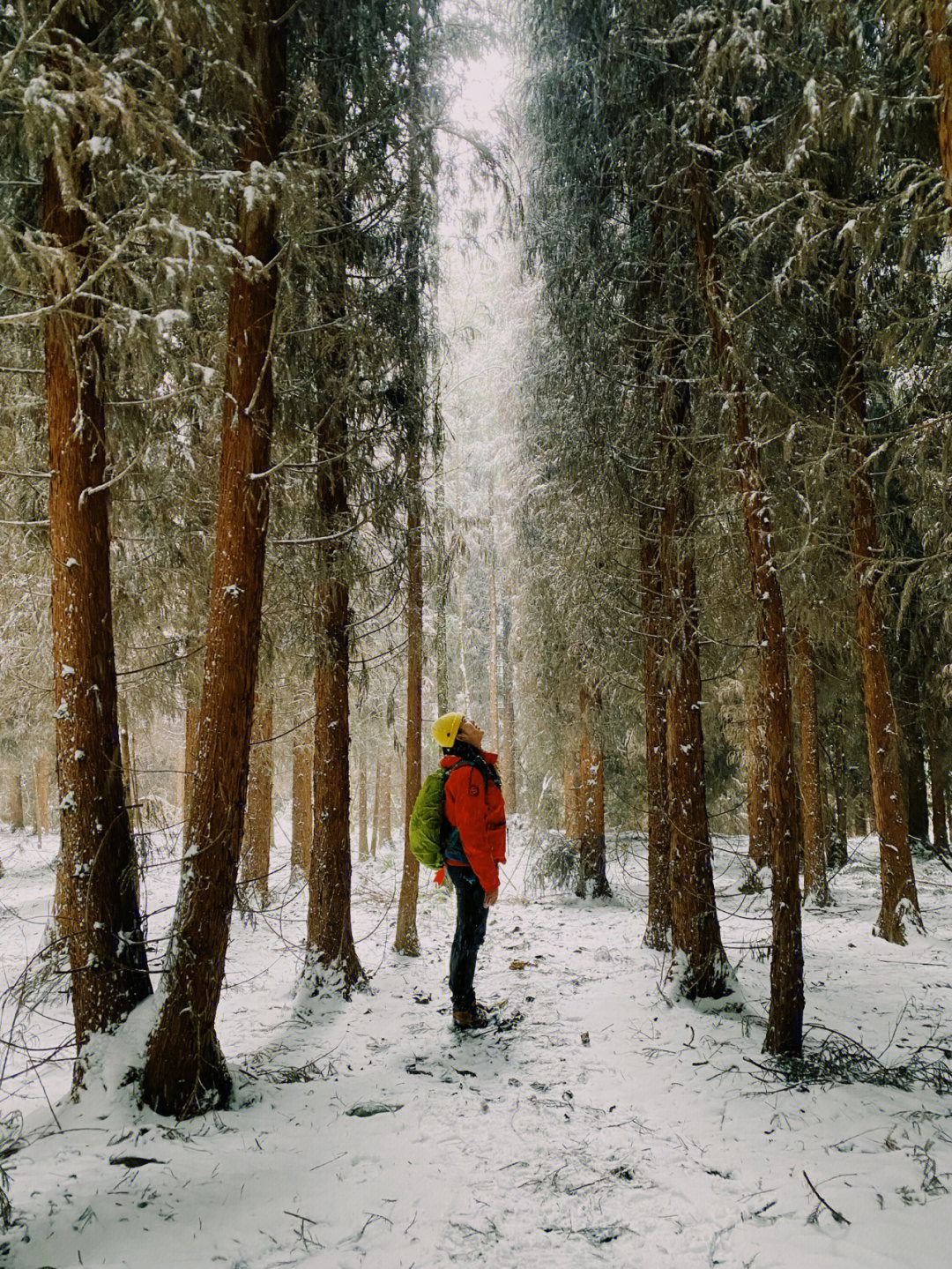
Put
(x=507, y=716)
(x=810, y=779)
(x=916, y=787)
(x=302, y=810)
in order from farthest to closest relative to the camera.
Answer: (x=507, y=716)
(x=916, y=787)
(x=302, y=810)
(x=810, y=779)

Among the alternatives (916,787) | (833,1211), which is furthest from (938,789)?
(833,1211)

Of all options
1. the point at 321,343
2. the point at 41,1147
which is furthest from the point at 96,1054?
the point at 321,343

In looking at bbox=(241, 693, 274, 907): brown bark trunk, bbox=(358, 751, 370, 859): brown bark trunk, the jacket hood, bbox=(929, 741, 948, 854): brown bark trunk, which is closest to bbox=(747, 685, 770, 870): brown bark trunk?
bbox=(929, 741, 948, 854): brown bark trunk

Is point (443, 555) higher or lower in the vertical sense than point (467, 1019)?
higher

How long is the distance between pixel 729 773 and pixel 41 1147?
46.3 feet

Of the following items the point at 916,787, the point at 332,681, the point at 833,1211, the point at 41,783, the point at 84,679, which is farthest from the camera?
the point at 41,783

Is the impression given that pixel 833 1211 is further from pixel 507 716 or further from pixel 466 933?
pixel 507 716

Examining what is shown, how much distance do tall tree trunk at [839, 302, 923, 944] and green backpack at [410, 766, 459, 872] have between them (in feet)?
18.0

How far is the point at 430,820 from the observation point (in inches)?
205

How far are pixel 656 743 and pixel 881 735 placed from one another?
2774mm

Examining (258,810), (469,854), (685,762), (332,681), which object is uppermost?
(332,681)

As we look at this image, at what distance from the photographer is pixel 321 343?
5.68 meters

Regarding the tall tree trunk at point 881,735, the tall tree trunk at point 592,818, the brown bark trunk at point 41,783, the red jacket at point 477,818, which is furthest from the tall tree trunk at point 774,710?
the brown bark trunk at point 41,783

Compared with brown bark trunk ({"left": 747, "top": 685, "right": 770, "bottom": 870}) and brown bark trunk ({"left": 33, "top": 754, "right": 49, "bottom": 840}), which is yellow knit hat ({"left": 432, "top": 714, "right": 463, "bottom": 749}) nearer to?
brown bark trunk ({"left": 747, "top": 685, "right": 770, "bottom": 870})
